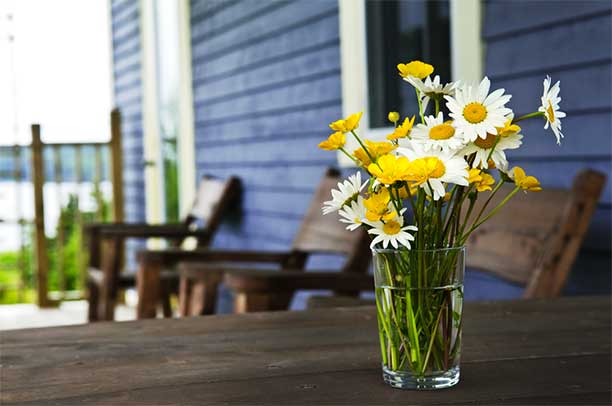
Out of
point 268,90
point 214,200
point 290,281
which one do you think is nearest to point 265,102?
point 268,90

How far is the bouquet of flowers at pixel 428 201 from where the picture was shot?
0.97 m

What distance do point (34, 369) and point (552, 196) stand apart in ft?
4.73

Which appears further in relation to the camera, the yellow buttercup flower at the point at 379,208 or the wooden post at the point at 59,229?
the wooden post at the point at 59,229

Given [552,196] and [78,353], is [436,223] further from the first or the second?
[552,196]

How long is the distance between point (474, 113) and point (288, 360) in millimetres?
447

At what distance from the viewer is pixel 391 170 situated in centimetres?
95

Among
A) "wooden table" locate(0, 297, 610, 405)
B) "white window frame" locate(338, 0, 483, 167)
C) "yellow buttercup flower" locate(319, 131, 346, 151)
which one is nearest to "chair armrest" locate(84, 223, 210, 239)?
"white window frame" locate(338, 0, 483, 167)

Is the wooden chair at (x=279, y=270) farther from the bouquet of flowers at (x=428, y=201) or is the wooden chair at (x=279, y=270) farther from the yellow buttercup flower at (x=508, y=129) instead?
the yellow buttercup flower at (x=508, y=129)

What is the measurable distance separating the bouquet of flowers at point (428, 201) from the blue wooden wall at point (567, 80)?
1.31 meters

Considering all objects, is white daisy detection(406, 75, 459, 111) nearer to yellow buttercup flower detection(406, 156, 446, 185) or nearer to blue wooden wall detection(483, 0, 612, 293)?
yellow buttercup flower detection(406, 156, 446, 185)

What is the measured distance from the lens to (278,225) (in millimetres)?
4254

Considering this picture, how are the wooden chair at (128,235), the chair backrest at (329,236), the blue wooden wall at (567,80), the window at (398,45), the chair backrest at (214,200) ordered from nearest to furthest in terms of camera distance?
1. the blue wooden wall at (567,80)
2. the window at (398,45)
3. the chair backrest at (329,236)
4. the wooden chair at (128,235)
5. the chair backrest at (214,200)

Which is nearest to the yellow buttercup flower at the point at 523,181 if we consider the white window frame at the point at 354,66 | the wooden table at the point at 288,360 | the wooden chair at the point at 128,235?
the wooden table at the point at 288,360

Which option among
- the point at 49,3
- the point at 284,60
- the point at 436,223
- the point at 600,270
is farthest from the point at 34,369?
the point at 49,3
